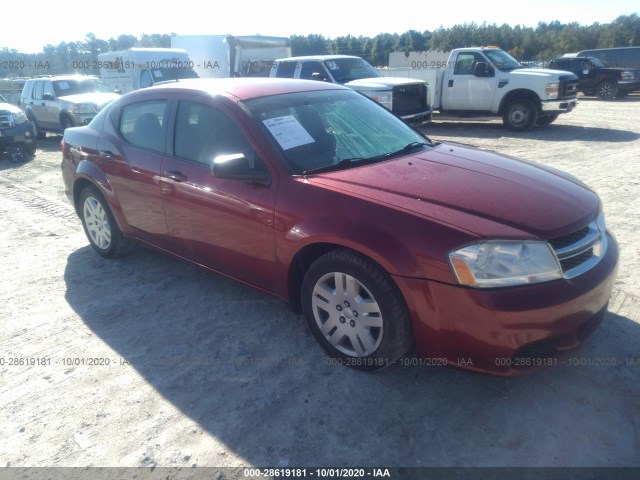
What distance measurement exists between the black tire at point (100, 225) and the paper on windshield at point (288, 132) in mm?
2119

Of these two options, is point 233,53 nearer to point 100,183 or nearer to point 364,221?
point 100,183

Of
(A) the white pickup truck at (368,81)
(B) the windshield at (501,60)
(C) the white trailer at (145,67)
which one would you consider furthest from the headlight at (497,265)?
(C) the white trailer at (145,67)

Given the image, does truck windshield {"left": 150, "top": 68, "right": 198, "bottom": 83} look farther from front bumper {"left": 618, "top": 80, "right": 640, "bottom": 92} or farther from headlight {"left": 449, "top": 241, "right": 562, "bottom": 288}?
front bumper {"left": 618, "top": 80, "right": 640, "bottom": 92}

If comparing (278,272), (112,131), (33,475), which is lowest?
(33,475)

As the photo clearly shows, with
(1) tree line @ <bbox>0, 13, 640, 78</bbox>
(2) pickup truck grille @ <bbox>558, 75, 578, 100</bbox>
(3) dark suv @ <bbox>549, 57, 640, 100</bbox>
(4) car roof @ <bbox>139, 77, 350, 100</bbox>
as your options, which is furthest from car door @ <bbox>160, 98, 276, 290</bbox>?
(1) tree line @ <bbox>0, 13, 640, 78</bbox>

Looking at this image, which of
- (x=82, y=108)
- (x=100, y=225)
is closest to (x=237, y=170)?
(x=100, y=225)

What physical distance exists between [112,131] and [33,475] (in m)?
3.01

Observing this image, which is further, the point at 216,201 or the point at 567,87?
the point at 567,87

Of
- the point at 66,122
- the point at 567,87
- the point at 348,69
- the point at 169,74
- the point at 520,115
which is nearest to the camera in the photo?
the point at 567,87

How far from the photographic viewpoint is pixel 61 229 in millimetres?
5891

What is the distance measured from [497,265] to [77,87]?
14.3 m

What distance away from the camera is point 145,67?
15.9 meters

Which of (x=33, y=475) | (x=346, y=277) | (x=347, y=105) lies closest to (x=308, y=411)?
(x=346, y=277)

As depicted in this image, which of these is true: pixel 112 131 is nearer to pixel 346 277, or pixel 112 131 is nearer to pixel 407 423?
pixel 346 277
